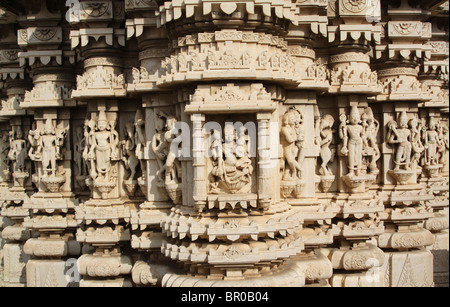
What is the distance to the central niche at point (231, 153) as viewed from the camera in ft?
31.4

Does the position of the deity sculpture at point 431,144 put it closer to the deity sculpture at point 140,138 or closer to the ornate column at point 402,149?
the ornate column at point 402,149

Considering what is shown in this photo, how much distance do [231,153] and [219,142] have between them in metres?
0.29

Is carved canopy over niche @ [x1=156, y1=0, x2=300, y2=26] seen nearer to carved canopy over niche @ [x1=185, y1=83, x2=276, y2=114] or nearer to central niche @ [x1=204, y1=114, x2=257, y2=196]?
carved canopy over niche @ [x1=185, y1=83, x2=276, y2=114]

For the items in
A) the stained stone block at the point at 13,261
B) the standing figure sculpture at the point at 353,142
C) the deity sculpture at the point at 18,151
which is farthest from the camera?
the stained stone block at the point at 13,261

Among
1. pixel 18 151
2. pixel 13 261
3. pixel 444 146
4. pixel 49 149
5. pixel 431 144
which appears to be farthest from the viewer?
pixel 444 146

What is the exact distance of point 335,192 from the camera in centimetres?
1272

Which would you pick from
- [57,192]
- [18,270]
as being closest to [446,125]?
[57,192]

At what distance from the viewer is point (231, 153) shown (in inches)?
377

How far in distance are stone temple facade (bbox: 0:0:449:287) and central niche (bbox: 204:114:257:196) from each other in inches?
1.0

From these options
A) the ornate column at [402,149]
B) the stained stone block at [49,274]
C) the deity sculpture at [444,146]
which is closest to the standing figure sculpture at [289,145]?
the ornate column at [402,149]

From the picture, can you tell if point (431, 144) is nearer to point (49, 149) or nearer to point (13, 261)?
point (49, 149)

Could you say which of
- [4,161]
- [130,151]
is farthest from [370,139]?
[4,161]

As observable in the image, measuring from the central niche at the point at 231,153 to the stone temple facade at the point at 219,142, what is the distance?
25mm

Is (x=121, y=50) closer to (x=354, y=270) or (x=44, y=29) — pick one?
(x=44, y=29)
